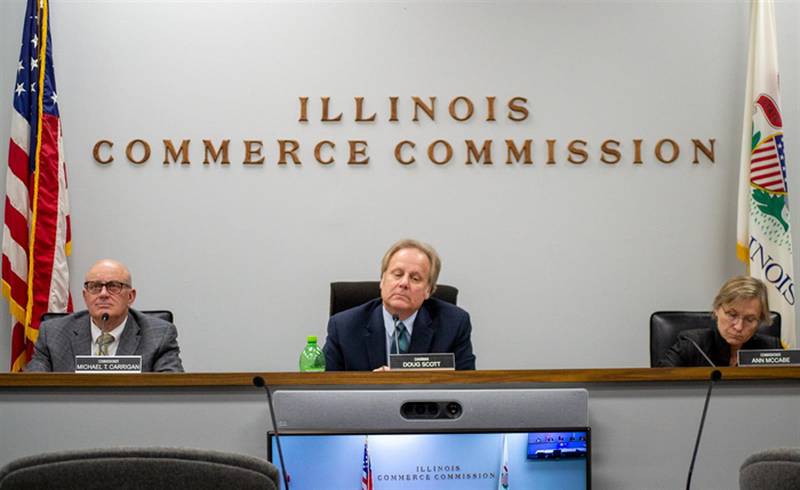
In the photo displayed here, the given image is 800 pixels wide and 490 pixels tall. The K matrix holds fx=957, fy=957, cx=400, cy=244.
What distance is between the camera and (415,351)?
3553 millimetres

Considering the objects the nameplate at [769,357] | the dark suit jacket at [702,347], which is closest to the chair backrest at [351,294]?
the dark suit jacket at [702,347]

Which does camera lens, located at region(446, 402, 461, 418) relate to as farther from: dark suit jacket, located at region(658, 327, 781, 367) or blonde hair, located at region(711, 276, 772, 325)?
blonde hair, located at region(711, 276, 772, 325)

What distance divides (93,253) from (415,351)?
224cm

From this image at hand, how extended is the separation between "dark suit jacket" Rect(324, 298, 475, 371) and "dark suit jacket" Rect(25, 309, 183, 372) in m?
0.64

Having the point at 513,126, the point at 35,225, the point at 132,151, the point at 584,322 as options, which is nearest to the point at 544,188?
the point at 513,126

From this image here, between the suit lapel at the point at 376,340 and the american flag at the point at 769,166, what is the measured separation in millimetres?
2326

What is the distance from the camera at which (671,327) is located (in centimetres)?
391

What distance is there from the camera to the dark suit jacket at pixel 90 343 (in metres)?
3.68

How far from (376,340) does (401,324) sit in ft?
0.44

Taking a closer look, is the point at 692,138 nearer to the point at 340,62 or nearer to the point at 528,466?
the point at 340,62

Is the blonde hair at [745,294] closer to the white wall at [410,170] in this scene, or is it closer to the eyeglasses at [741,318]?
the eyeglasses at [741,318]

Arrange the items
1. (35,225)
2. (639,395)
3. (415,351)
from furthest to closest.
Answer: (35,225)
(415,351)
(639,395)

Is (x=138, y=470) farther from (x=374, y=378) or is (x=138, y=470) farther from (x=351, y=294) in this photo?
(x=351, y=294)

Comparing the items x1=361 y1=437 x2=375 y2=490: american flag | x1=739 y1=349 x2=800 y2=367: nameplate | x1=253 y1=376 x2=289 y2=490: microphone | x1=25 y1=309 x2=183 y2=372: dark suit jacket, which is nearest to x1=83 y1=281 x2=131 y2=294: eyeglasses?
x1=25 y1=309 x2=183 y2=372: dark suit jacket
